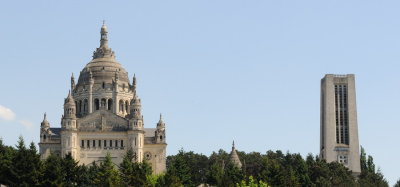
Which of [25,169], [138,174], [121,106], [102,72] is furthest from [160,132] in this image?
[25,169]

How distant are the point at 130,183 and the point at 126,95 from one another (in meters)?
50.7

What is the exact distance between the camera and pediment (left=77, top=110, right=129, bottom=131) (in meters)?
128

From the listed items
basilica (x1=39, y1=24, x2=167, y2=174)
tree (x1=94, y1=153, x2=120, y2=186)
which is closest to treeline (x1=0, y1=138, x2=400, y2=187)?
tree (x1=94, y1=153, x2=120, y2=186)

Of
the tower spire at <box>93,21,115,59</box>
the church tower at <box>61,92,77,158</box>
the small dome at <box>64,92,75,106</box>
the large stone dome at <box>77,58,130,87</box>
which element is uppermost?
the tower spire at <box>93,21,115,59</box>

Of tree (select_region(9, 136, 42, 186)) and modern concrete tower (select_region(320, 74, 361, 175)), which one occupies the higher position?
modern concrete tower (select_region(320, 74, 361, 175))

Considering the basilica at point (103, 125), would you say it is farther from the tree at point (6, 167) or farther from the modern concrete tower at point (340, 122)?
the modern concrete tower at point (340, 122)

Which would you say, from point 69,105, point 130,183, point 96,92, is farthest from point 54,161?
point 96,92

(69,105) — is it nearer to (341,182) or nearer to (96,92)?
(96,92)

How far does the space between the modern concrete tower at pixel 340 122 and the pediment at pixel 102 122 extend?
3919 cm

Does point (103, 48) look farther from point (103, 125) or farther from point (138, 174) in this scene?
point (138, 174)

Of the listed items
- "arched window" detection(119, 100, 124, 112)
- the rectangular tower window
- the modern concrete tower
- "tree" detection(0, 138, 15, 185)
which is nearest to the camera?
"tree" detection(0, 138, 15, 185)

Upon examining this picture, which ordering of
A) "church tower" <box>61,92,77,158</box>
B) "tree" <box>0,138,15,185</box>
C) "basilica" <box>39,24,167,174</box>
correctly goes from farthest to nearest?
"basilica" <box>39,24,167,174</box>
"church tower" <box>61,92,77,158</box>
"tree" <box>0,138,15,185</box>

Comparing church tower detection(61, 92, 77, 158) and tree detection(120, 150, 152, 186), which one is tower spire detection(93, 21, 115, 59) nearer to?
church tower detection(61, 92, 77, 158)

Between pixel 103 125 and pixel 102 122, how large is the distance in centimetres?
42
